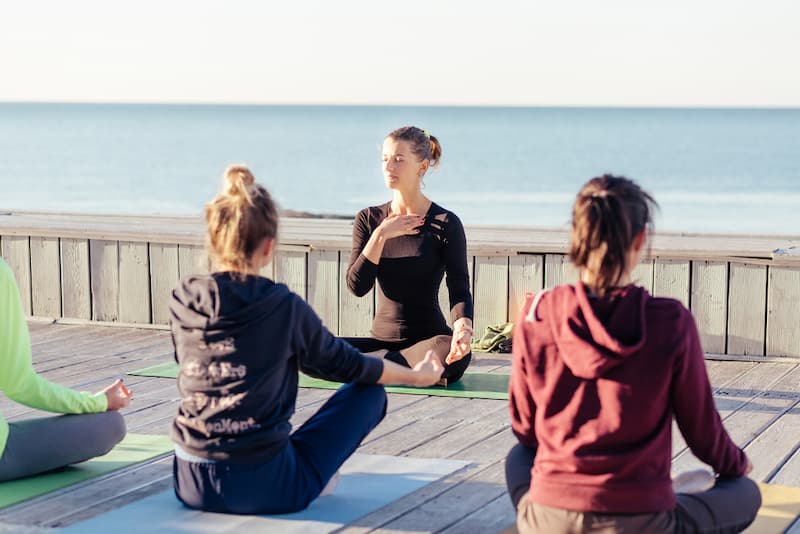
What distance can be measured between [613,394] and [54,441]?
5.54 ft

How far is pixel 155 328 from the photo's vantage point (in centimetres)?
609

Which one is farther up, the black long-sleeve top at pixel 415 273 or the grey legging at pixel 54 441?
the black long-sleeve top at pixel 415 273

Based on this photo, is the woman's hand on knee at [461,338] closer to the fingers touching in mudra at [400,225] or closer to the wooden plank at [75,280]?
the fingers touching in mudra at [400,225]

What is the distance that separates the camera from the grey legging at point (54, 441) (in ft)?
10.6

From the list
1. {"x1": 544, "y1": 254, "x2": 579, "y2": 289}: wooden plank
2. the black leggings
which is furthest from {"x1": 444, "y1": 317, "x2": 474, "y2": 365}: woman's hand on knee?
{"x1": 544, "y1": 254, "x2": 579, "y2": 289}: wooden plank

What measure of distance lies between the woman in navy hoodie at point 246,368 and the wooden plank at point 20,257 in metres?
3.65

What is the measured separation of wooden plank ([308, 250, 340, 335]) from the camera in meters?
5.72

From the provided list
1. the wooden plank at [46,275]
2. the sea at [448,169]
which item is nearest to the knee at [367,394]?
the wooden plank at [46,275]

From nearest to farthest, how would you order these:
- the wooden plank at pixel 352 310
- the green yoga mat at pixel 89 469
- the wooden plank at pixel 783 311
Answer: the green yoga mat at pixel 89 469
the wooden plank at pixel 783 311
the wooden plank at pixel 352 310

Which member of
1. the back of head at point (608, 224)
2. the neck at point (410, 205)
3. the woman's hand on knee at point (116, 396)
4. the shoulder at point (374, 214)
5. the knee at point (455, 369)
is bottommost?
the knee at point (455, 369)

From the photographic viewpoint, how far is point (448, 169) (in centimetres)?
3800

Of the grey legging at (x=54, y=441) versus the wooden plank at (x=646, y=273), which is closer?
the grey legging at (x=54, y=441)

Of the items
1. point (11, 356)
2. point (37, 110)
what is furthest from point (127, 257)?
point (37, 110)

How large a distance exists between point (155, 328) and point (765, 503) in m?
3.73
